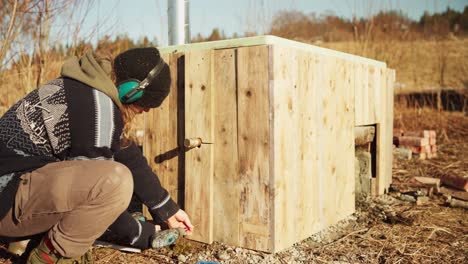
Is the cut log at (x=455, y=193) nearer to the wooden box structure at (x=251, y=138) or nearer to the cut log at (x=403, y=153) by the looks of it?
the cut log at (x=403, y=153)

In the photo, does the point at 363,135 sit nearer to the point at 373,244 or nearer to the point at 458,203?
the point at 458,203

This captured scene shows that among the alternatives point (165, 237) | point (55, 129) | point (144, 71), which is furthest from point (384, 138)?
point (55, 129)

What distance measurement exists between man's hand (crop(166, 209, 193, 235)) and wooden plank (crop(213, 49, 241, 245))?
8.7 inches

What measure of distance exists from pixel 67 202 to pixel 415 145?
5003mm

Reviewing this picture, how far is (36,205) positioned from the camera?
2068mm

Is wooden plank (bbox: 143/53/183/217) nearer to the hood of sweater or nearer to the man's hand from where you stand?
the man's hand

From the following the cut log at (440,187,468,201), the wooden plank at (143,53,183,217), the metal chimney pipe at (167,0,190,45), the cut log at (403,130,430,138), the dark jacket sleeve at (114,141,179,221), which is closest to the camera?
the dark jacket sleeve at (114,141,179,221)

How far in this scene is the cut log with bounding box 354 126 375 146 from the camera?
12.7 feet

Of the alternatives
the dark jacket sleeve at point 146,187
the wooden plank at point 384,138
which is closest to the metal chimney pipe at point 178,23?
the dark jacket sleeve at point 146,187

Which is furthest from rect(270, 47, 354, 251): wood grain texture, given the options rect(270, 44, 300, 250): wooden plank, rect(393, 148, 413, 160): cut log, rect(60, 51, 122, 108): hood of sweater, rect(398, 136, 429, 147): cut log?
rect(398, 136, 429, 147): cut log

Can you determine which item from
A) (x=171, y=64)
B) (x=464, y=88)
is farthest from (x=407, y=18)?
(x=171, y=64)

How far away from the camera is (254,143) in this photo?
8.59ft

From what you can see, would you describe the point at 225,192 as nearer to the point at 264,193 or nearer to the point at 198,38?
the point at 264,193

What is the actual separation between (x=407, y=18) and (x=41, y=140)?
31.2 ft
